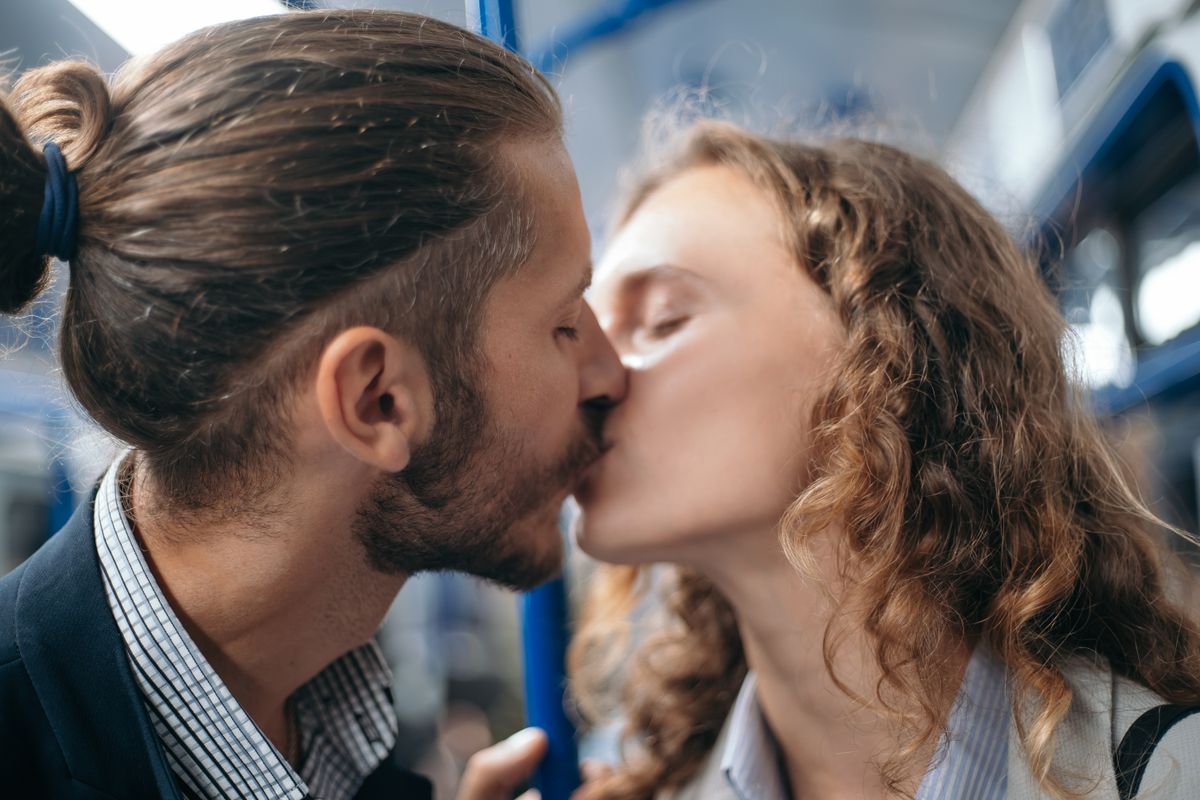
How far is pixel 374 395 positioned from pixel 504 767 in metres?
0.63

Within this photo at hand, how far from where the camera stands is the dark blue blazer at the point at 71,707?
2.90ft

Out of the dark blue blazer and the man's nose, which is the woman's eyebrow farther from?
the dark blue blazer

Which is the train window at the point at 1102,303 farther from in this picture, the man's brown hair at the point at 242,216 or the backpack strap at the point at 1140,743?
the man's brown hair at the point at 242,216

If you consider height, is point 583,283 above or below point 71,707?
above

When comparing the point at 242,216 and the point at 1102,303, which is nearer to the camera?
the point at 242,216

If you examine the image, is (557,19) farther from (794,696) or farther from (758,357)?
(794,696)

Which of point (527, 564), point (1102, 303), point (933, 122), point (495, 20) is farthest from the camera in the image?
point (933, 122)

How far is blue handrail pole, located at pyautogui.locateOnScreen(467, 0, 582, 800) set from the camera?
1401 millimetres

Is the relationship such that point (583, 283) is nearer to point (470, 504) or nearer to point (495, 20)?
point (470, 504)

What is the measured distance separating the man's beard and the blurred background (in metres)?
0.37

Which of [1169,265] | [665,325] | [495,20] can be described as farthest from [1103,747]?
[1169,265]

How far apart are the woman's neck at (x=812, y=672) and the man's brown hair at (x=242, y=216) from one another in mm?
521

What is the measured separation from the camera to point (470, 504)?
1.15 metres

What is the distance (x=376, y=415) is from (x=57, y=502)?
1.30 meters
